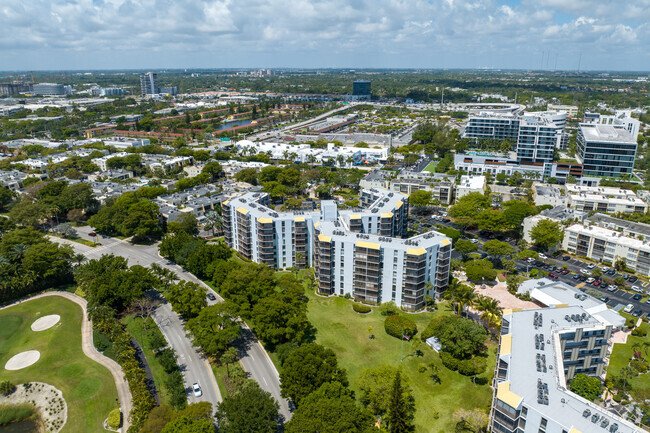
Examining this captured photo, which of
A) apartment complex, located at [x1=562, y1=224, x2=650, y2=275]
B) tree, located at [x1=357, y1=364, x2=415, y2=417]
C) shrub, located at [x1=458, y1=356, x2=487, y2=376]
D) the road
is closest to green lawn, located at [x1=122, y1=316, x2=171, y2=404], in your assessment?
the road

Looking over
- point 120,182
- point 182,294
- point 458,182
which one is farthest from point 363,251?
point 120,182

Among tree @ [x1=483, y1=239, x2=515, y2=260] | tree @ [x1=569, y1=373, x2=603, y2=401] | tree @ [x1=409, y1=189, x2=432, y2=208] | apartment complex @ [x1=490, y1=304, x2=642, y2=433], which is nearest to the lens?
apartment complex @ [x1=490, y1=304, x2=642, y2=433]

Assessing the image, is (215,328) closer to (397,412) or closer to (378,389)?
(378,389)

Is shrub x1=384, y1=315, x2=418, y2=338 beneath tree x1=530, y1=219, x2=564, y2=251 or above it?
beneath

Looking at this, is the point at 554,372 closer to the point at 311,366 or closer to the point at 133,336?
the point at 311,366

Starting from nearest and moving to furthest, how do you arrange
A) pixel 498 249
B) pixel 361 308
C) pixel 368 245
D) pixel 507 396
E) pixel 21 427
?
pixel 507 396, pixel 21 427, pixel 368 245, pixel 361 308, pixel 498 249

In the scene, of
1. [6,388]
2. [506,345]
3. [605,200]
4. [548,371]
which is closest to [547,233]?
[605,200]

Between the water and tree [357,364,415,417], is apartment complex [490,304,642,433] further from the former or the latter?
the water

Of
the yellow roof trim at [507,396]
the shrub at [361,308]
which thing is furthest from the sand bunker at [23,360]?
the yellow roof trim at [507,396]
